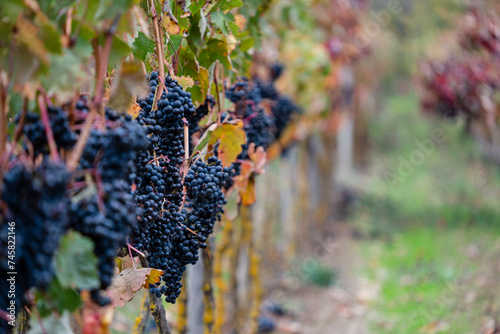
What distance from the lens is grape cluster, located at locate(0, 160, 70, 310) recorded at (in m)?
0.91

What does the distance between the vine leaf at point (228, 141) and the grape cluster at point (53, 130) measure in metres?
0.97

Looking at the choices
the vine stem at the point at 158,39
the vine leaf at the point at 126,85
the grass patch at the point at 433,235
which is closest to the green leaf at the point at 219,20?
the vine stem at the point at 158,39

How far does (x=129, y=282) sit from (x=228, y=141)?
0.70 m

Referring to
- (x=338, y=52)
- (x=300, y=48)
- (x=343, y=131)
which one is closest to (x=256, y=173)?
(x=300, y=48)

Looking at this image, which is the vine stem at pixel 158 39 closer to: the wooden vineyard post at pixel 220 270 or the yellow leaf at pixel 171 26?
the yellow leaf at pixel 171 26

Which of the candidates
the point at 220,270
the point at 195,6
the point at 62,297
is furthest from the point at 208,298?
the point at 62,297

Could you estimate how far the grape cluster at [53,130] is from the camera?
1013mm

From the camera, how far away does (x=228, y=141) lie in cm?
198

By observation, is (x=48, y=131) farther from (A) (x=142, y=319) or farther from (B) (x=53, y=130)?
(A) (x=142, y=319)

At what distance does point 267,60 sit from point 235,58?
226 centimetres

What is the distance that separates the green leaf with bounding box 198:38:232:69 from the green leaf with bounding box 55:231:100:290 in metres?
1.20

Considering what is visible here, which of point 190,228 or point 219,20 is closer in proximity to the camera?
point 190,228

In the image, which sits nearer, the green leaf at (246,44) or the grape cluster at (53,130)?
the grape cluster at (53,130)

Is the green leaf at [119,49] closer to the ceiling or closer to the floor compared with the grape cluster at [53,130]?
closer to the ceiling
